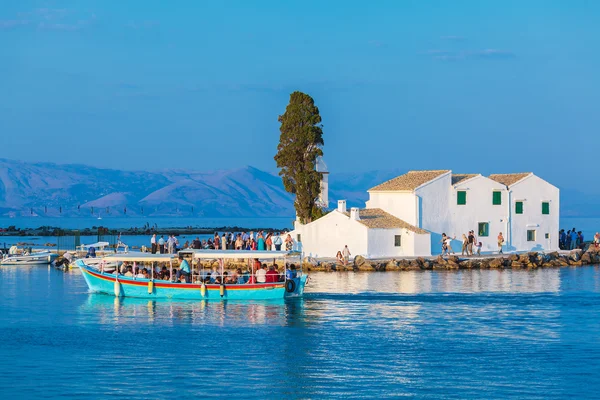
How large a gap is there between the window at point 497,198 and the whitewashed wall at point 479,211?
183 millimetres

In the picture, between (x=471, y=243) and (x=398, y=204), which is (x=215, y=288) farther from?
(x=471, y=243)

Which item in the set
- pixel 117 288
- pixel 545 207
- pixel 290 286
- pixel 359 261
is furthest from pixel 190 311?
pixel 545 207

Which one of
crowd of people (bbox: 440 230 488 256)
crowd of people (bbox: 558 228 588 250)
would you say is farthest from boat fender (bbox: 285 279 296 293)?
crowd of people (bbox: 558 228 588 250)

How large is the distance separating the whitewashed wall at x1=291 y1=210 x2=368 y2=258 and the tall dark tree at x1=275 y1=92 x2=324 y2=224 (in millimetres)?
2065

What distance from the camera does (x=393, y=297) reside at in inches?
1542

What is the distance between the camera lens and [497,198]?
→ 59.7 metres

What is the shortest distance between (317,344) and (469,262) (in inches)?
1107

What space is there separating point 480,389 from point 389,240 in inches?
1319

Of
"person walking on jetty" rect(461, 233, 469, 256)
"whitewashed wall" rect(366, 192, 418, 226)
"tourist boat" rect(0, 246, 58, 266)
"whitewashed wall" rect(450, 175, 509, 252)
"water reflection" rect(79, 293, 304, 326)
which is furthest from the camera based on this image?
"tourist boat" rect(0, 246, 58, 266)

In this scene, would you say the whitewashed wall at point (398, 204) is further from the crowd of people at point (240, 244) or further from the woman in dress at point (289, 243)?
the woman in dress at point (289, 243)

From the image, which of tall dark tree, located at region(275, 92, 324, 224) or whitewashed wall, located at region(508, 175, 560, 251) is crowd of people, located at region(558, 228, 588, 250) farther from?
tall dark tree, located at region(275, 92, 324, 224)

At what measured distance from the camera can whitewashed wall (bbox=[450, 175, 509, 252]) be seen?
5815 centimetres

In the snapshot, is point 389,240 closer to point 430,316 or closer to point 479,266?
point 479,266

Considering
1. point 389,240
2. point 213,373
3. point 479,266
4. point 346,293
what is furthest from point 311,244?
point 213,373
